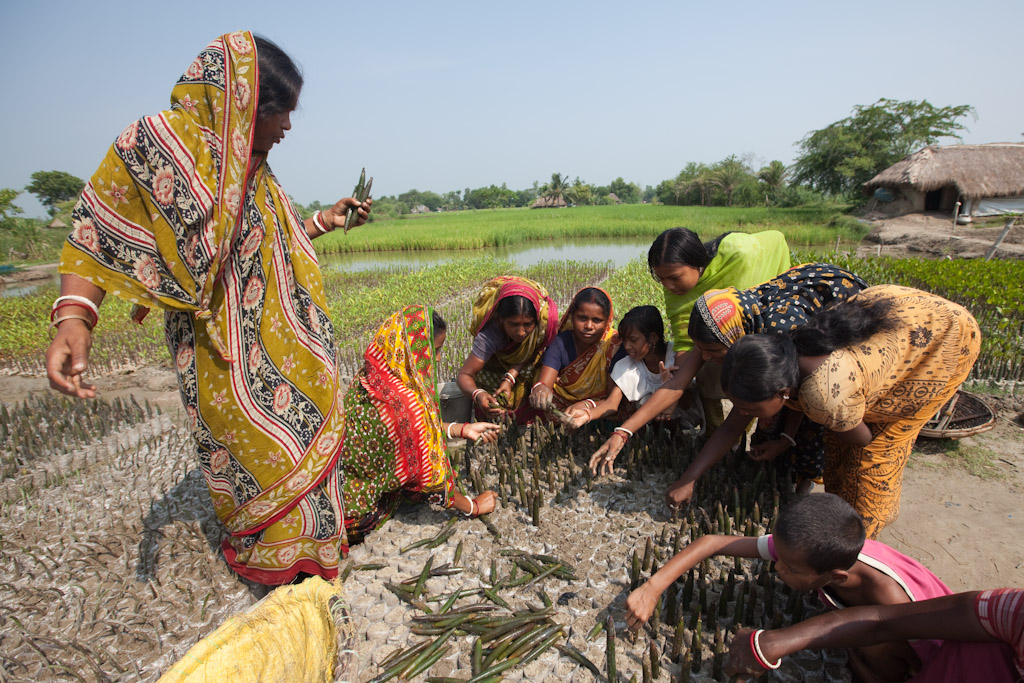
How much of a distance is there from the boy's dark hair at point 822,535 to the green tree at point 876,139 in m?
28.7

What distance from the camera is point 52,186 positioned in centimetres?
3105

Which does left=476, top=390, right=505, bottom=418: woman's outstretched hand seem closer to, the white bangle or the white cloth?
the white cloth

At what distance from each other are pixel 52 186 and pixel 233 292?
40159 mm

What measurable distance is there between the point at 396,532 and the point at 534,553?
77 cm

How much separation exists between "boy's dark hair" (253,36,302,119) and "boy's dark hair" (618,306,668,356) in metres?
2.22

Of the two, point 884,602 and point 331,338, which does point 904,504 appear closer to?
point 884,602

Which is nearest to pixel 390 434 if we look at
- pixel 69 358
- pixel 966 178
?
pixel 69 358

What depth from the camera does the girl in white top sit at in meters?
3.34

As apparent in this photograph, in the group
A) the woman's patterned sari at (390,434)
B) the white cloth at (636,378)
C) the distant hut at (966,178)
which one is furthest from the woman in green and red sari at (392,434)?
the distant hut at (966,178)

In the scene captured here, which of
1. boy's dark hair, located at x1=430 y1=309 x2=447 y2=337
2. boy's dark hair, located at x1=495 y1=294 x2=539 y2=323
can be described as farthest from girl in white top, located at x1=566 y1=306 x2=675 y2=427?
boy's dark hair, located at x1=430 y1=309 x2=447 y2=337

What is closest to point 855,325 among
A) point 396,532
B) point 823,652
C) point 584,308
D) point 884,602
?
point 884,602

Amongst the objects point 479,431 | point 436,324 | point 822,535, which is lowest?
point 479,431

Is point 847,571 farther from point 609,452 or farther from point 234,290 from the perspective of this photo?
point 234,290

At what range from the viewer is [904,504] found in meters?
3.16
